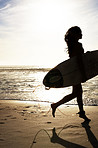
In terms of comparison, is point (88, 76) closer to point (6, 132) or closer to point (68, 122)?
point (68, 122)

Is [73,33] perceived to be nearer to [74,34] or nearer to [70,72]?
[74,34]

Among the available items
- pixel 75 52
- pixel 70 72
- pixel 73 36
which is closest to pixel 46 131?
pixel 70 72

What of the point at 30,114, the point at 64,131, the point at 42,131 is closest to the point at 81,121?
the point at 64,131

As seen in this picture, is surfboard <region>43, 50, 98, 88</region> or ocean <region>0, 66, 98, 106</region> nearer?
surfboard <region>43, 50, 98, 88</region>

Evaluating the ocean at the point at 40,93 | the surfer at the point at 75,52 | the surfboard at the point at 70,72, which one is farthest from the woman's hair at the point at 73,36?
the ocean at the point at 40,93

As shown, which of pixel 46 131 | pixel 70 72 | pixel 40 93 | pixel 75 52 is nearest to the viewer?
pixel 46 131

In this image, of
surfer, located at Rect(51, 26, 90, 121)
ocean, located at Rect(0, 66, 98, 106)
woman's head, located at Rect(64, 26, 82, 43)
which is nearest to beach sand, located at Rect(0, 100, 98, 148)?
surfer, located at Rect(51, 26, 90, 121)

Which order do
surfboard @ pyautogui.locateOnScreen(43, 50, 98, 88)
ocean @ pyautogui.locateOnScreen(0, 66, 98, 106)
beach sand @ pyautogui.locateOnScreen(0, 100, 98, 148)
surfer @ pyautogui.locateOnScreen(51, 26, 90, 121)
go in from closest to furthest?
beach sand @ pyautogui.locateOnScreen(0, 100, 98, 148), surfer @ pyautogui.locateOnScreen(51, 26, 90, 121), surfboard @ pyautogui.locateOnScreen(43, 50, 98, 88), ocean @ pyautogui.locateOnScreen(0, 66, 98, 106)

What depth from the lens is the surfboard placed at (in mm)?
4062

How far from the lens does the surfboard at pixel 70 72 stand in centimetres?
406

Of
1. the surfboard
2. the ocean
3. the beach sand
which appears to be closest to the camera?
the beach sand

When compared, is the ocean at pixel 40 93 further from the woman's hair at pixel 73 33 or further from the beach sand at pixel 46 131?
the woman's hair at pixel 73 33

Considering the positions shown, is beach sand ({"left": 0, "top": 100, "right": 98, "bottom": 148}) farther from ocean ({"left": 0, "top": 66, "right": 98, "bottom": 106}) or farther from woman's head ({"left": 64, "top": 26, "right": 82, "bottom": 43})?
woman's head ({"left": 64, "top": 26, "right": 82, "bottom": 43})

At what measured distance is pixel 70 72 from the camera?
419cm
